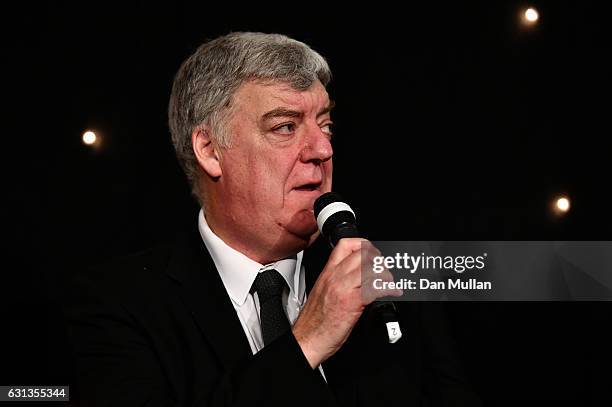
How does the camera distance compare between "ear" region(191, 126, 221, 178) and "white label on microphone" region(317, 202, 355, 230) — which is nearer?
"white label on microphone" region(317, 202, 355, 230)

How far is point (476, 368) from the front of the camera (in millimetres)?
2619

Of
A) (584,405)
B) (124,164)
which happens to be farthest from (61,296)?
(584,405)

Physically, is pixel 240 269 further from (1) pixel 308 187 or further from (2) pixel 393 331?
(2) pixel 393 331

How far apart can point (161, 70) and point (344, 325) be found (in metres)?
1.35

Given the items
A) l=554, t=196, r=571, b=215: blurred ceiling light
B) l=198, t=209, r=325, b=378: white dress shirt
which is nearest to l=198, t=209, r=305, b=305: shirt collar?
l=198, t=209, r=325, b=378: white dress shirt

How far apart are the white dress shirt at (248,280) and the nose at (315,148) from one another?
0.26m

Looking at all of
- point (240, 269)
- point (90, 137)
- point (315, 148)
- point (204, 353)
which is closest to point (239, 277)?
point (240, 269)

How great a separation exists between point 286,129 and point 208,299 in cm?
41

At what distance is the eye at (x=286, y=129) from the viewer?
1913mm

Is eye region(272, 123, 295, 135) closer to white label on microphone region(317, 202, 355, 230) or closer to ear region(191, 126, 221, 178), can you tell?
ear region(191, 126, 221, 178)

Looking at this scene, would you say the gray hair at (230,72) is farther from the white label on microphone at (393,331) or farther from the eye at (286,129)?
the white label on microphone at (393,331)

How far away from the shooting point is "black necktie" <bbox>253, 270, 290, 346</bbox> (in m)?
1.84

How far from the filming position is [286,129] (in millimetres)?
1920

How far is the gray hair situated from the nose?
0.36ft
